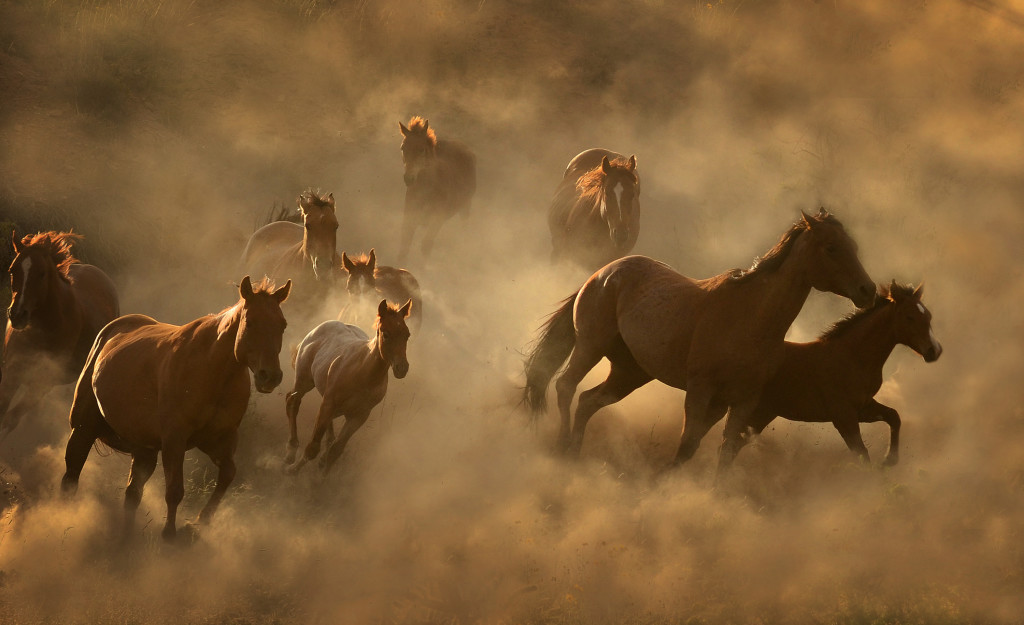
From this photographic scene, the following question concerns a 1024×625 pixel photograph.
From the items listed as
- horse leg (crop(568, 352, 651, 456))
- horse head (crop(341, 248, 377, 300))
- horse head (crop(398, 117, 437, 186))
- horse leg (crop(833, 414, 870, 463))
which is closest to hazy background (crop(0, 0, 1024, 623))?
horse leg (crop(833, 414, 870, 463))

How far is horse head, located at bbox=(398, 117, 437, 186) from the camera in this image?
52.3 ft

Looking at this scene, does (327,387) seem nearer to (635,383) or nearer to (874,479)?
(635,383)

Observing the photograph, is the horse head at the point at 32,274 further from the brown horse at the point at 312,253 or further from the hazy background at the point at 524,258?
the brown horse at the point at 312,253

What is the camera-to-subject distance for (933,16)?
2397 centimetres

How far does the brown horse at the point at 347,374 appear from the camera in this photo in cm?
874

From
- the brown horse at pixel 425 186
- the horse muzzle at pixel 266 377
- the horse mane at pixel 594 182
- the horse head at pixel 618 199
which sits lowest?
the horse muzzle at pixel 266 377

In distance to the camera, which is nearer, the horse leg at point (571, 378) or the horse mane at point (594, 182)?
the horse leg at point (571, 378)

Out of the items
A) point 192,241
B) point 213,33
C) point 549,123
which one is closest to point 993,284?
point 549,123

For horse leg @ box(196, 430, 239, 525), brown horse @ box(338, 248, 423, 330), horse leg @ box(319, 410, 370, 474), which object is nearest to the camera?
horse leg @ box(196, 430, 239, 525)

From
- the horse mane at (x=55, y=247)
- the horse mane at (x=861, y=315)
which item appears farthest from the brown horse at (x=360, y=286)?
the horse mane at (x=861, y=315)

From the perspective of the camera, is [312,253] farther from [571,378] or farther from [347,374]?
[571,378]

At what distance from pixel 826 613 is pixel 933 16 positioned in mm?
19936

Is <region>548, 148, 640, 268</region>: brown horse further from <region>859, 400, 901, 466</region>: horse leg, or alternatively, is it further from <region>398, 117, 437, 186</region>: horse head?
<region>859, 400, 901, 466</region>: horse leg

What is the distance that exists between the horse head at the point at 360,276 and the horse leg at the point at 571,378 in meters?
2.90
